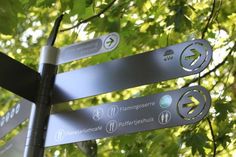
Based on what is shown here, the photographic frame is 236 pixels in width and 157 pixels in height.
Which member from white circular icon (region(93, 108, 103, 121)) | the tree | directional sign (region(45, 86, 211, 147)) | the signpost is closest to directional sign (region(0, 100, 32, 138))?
the signpost

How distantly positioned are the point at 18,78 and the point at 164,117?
0.52 m

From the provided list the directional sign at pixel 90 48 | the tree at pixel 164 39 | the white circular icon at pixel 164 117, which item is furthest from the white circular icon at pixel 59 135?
the tree at pixel 164 39

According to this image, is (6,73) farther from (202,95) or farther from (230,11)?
(230,11)

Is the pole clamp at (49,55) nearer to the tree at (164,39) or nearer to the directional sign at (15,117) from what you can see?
the directional sign at (15,117)

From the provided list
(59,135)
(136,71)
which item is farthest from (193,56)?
(59,135)

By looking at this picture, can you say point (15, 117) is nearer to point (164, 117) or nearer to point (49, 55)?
point (49, 55)

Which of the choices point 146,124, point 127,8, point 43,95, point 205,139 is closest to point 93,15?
point 127,8

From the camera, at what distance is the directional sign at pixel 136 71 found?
4.63 feet

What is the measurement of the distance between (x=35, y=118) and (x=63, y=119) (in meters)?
0.09

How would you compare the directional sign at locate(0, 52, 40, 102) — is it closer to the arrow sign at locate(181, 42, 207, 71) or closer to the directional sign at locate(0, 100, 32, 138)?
the directional sign at locate(0, 100, 32, 138)

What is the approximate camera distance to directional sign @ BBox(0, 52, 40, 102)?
1584 millimetres

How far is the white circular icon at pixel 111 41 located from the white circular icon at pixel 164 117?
1.00ft

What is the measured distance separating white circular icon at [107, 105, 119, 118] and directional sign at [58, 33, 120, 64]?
0.64 feet

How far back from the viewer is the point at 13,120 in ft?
5.88
